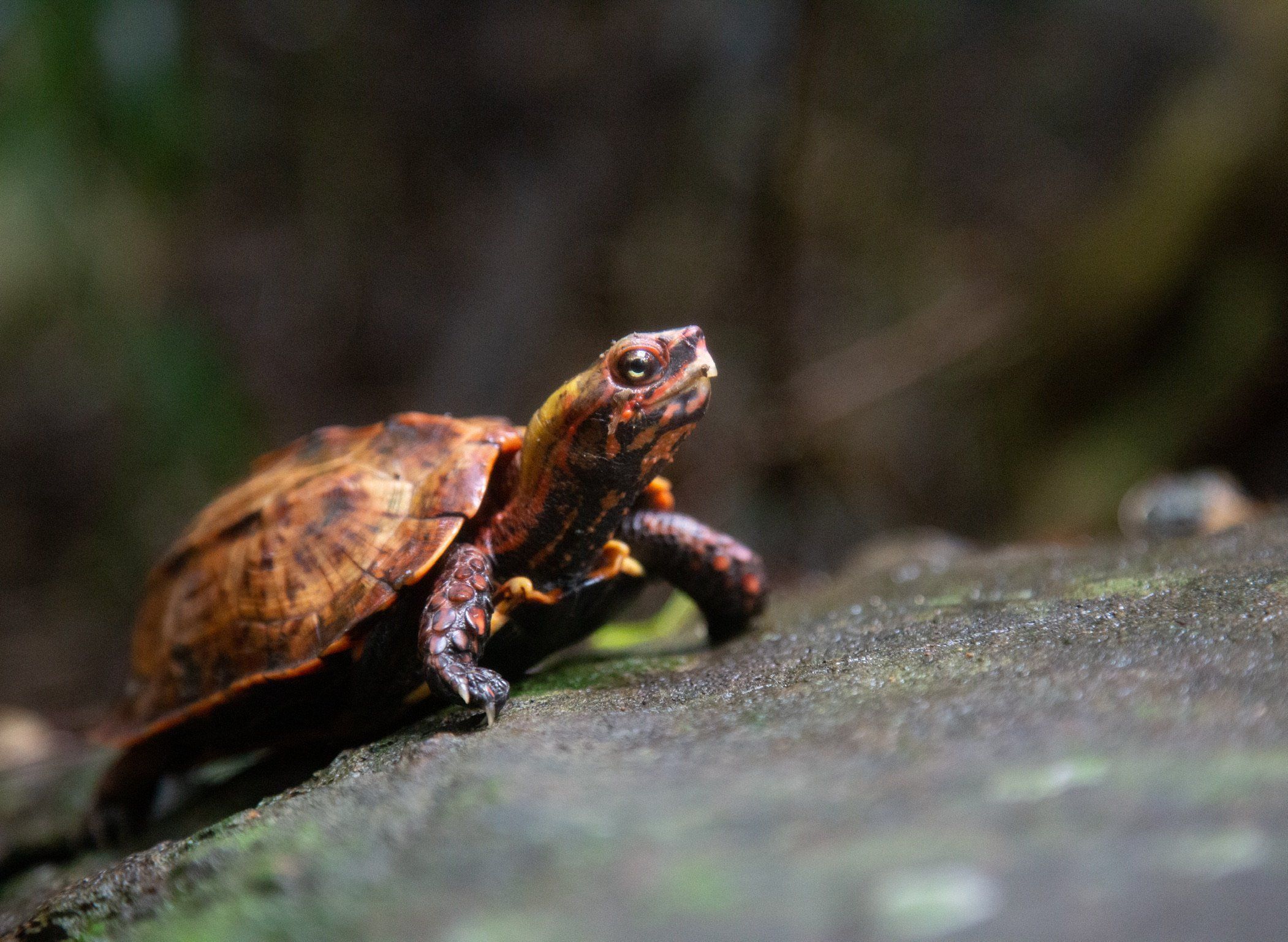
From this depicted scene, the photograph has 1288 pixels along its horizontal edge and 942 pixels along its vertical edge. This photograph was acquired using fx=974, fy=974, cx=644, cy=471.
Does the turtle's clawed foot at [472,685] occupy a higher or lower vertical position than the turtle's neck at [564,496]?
lower

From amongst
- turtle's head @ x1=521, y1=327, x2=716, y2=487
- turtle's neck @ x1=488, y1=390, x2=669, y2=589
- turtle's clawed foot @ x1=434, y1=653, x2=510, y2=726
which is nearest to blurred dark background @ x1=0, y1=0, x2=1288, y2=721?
turtle's neck @ x1=488, y1=390, x2=669, y2=589

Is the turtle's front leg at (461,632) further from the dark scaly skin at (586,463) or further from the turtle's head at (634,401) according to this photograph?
the turtle's head at (634,401)

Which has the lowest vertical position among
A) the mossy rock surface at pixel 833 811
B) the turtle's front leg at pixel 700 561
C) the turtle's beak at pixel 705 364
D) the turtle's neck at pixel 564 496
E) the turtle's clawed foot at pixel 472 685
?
the mossy rock surface at pixel 833 811

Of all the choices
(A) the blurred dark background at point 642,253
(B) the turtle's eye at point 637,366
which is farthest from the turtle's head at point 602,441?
(A) the blurred dark background at point 642,253

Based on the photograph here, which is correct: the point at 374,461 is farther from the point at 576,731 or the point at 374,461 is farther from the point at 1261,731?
the point at 1261,731

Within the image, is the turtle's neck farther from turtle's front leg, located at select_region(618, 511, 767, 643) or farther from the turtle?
turtle's front leg, located at select_region(618, 511, 767, 643)

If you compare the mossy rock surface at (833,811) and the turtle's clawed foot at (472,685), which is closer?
the mossy rock surface at (833,811)

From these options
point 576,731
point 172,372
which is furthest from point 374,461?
A: point 172,372

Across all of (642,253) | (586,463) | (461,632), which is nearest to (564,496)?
(586,463)
